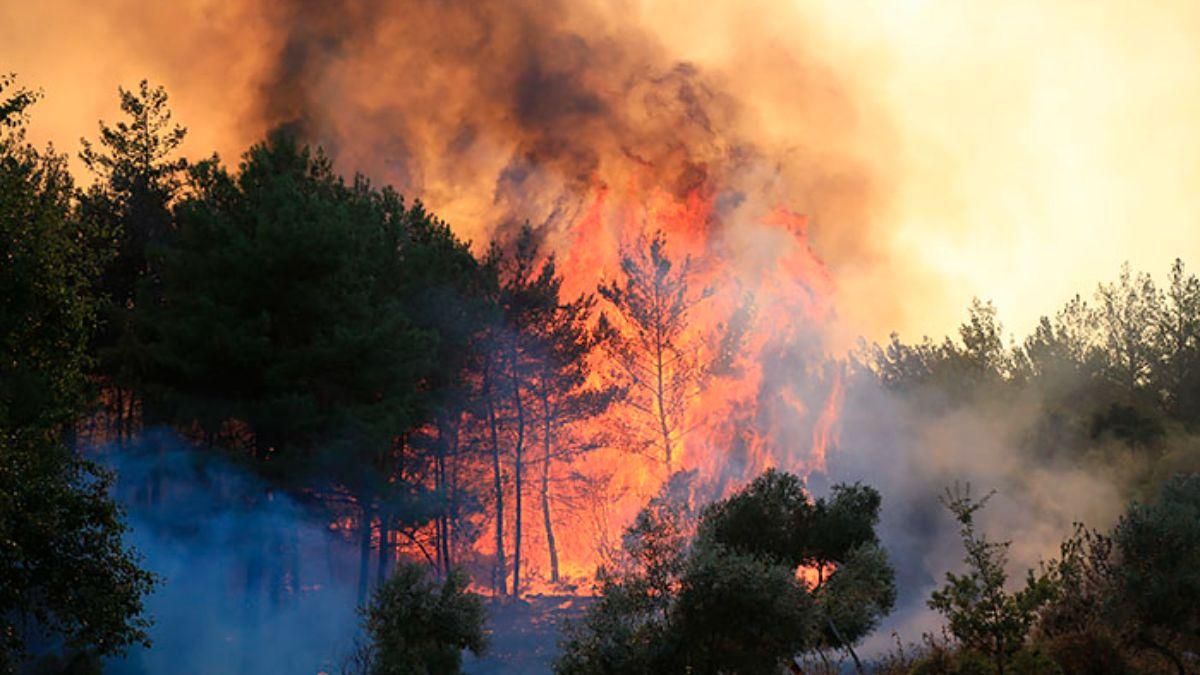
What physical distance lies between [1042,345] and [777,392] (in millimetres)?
22911

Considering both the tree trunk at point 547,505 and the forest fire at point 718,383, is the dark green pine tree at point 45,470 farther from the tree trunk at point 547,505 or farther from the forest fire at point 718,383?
the forest fire at point 718,383

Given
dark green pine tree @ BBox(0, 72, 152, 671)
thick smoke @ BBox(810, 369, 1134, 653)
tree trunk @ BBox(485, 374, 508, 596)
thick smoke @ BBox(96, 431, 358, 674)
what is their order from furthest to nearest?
1. thick smoke @ BBox(810, 369, 1134, 653)
2. tree trunk @ BBox(485, 374, 508, 596)
3. thick smoke @ BBox(96, 431, 358, 674)
4. dark green pine tree @ BBox(0, 72, 152, 671)

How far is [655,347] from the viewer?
54.9 metres

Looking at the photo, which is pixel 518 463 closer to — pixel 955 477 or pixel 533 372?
pixel 533 372

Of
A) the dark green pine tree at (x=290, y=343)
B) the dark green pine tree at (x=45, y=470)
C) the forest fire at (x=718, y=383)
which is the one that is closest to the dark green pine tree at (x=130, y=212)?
the dark green pine tree at (x=290, y=343)

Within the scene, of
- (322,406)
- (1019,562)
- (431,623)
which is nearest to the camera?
(431,623)

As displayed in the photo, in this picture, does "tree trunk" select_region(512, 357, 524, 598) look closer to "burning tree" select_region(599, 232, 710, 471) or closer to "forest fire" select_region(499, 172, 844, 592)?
"forest fire" select_region(499, 172, 844, 592)

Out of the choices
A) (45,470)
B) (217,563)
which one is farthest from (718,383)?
(45,470)

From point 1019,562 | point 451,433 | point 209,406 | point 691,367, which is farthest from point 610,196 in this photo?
point 209,406

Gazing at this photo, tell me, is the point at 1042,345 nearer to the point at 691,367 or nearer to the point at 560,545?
the point at 691,367

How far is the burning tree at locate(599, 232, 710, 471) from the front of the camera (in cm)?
5450

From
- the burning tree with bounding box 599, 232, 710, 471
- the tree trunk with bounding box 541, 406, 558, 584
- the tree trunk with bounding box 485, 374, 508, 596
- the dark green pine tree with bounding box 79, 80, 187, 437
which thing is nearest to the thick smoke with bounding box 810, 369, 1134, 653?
the burning tree with bounding box 599, 232, 710, 471

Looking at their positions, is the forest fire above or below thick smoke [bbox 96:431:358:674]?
above

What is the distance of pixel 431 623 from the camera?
23.0 m
